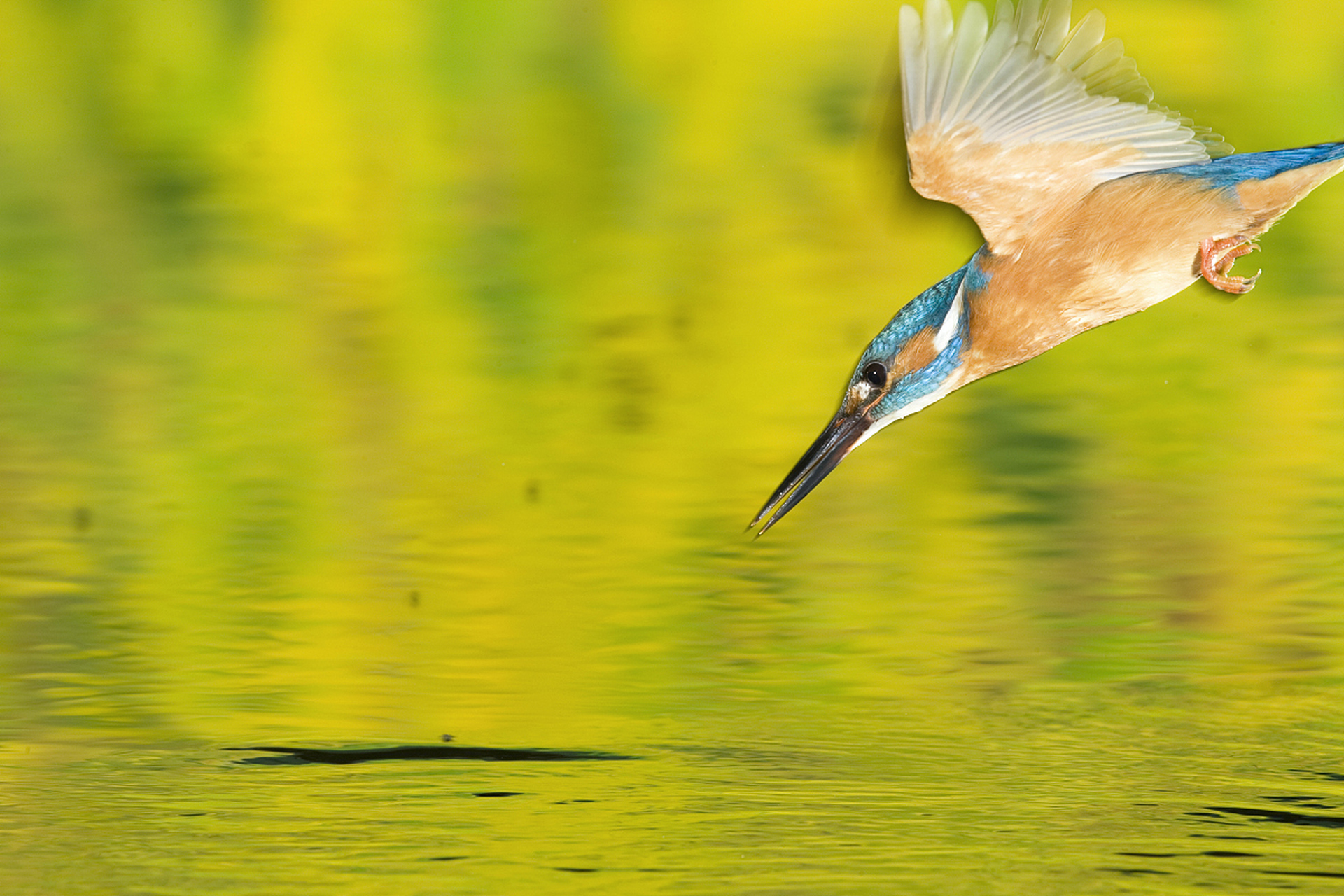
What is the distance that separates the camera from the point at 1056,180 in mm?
4023

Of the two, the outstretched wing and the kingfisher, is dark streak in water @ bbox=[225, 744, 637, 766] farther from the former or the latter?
the outstretched wing

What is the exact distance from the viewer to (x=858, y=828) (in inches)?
158

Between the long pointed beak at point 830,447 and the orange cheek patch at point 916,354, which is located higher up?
the orange cheek patch at point 916,354

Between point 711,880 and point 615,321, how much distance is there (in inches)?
137

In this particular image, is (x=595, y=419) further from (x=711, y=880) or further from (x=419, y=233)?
(x=711, y=880)

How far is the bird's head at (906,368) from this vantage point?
4137 mm

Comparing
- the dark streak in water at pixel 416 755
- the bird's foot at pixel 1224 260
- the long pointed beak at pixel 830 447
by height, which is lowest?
the dark streak in water at pixel 416 755

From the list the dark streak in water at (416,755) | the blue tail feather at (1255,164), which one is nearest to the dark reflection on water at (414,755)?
the dark streak in water at (416,755)

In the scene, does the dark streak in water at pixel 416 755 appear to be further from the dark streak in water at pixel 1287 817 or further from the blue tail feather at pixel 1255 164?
the blue tail feather at pixel 1255 164

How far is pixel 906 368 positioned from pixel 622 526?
157cm

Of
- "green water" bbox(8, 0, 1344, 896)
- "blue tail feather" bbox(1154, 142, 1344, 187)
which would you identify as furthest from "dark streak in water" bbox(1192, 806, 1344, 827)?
"blue tail feather" bbox(1154, 142, 1344, 187)

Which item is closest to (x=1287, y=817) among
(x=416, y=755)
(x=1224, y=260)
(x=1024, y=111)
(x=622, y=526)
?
(x=1224, y=260)

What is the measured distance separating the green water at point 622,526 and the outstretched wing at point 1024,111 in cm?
19

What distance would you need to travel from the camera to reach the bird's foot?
3.87 meters
